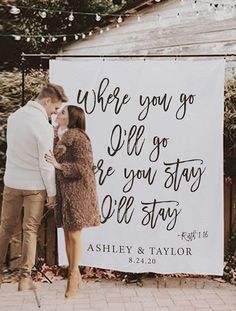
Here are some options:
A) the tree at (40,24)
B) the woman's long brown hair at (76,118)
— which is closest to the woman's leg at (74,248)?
the woman's long brown hair at (76,118)

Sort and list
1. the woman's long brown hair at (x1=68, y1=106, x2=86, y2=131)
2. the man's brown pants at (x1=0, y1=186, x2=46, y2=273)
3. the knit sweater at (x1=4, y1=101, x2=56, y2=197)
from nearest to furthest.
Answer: the knit sweater at (x1=4, y1=101, x2=56, y2=197) < the man's brown pants at (x1=0, y1=186, x2=46, y2=273) < the woman's long brown hair at (x1=68, y1=106, x2=86, y2=131)

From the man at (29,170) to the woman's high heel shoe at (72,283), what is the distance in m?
0.42

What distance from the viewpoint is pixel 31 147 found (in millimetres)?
5090

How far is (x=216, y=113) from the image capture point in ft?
18.4

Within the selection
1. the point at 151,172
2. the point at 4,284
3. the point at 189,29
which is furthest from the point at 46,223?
the point at 189,29

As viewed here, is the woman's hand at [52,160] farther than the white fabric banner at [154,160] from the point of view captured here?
No

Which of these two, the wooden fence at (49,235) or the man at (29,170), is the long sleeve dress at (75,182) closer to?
the man at (29,170)

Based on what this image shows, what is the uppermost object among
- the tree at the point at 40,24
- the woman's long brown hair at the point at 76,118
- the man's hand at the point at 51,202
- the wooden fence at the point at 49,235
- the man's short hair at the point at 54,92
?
the tree at the point at 40,24

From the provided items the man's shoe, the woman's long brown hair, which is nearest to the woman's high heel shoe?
the man's shoe

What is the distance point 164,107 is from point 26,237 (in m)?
1.92

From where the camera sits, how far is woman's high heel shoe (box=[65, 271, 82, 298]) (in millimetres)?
5523

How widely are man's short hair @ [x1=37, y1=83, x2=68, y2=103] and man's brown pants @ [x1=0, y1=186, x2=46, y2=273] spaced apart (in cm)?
93

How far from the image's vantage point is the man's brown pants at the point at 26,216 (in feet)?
17.1

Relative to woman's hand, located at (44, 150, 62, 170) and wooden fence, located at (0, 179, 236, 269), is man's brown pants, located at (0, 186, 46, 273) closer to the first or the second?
woman's hand, located at (44, 150, 62, 170)
